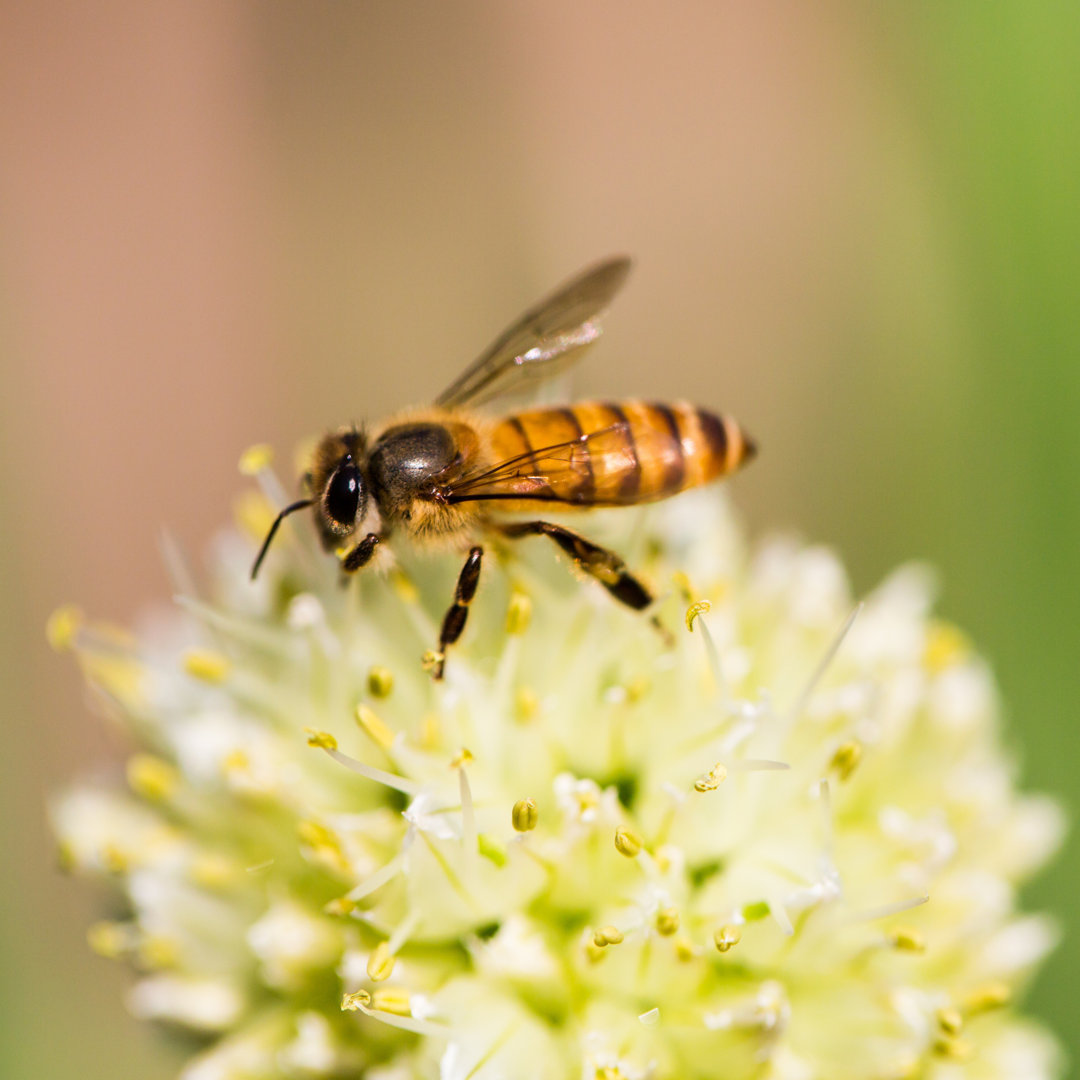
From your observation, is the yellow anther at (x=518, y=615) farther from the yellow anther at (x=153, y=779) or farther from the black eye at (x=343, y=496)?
the yellow anther at (x=153, y=779)

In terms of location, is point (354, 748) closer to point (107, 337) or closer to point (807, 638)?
point (807, 638)

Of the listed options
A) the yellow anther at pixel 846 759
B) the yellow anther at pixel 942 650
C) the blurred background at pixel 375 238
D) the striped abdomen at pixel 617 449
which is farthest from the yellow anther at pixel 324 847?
the blurred background at pixel 375 238

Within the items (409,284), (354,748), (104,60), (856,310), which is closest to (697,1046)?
(354,748)

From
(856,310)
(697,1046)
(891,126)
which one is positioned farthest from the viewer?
(856,310)

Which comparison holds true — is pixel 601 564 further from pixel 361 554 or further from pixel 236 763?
pixel 236 763

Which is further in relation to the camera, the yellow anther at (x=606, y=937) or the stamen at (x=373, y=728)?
the stamen at (x=373, y=728)

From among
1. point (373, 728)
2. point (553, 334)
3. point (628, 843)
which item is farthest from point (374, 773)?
point (553, 334)

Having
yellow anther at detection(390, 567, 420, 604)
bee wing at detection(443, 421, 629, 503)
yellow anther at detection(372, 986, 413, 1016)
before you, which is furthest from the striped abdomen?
yellow anther at detection(372, 986, 413, 1016)
